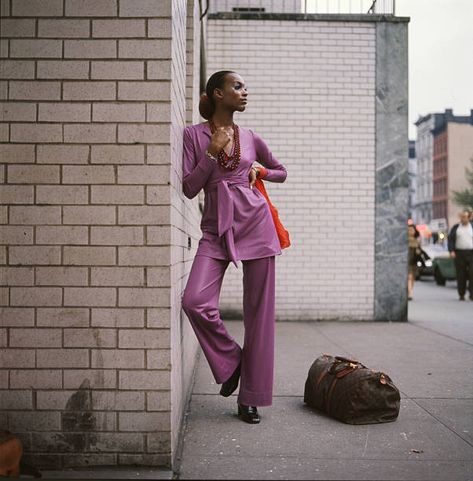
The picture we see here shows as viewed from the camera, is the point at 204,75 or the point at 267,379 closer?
the point at 267,379

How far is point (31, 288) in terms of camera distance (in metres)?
2.98

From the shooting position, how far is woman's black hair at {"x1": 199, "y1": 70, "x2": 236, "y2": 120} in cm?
388

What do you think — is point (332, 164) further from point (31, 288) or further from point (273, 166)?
point (31, 288)

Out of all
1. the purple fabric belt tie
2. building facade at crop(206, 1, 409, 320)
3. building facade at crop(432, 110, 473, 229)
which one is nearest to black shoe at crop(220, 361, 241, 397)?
the purple fabric belt tie

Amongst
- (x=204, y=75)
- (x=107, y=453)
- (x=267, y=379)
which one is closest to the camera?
(x=107, y=453)

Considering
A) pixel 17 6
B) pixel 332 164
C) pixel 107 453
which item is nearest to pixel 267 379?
pixel 107 453

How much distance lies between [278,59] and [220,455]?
723 cm

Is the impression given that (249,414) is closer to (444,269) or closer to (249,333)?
(249,333)

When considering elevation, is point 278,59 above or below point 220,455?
above

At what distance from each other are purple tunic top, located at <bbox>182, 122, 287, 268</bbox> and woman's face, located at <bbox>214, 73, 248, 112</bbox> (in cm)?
20

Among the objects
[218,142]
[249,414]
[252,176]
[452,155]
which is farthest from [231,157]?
[452,155]

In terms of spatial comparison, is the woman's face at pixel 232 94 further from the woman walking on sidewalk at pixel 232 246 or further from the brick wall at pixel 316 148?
the brick wall at pixel 316 148

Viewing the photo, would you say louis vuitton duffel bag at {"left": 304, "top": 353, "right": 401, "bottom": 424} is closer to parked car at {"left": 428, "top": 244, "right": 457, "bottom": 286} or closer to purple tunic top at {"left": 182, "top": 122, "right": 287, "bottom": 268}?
purple tunic top at {"left": 182, "top": 122, "right": 287, "bottom": 268}

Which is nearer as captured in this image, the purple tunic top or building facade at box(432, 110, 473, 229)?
the purple tunic top
